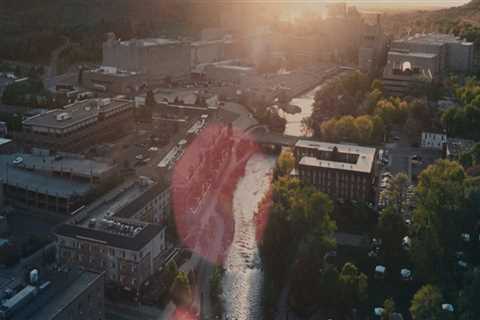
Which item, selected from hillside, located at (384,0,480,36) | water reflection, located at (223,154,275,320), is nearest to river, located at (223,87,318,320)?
water reflection, located at (223,154,275,320)

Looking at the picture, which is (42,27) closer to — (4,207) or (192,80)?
(192,80)

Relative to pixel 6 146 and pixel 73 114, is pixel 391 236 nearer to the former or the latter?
pixel 6 146

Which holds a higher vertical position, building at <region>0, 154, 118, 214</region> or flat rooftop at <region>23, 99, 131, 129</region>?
flat rooftop at <region>23, 99, 131, 129</region>

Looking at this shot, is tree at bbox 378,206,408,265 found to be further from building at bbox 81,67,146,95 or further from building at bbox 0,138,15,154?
building at bbox 81,67,146,95

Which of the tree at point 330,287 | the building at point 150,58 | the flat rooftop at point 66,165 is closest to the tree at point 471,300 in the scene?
the tree at point 330,287

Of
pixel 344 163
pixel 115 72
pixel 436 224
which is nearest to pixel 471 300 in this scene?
pixel 436 224

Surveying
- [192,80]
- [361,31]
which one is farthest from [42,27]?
[361,31]
